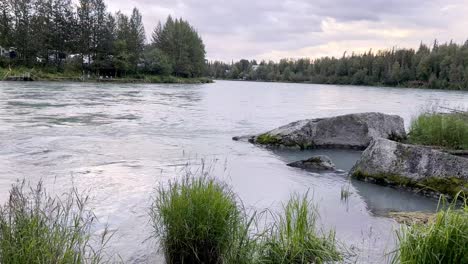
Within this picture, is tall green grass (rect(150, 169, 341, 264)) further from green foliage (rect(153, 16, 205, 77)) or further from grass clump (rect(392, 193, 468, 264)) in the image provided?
green foliage (rect(153, 16, 205, 77))

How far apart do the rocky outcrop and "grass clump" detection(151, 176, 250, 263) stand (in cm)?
579

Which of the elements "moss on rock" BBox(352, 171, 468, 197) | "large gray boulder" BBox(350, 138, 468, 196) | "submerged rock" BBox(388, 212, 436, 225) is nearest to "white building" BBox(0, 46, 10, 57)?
"large gray boulder" BBox(350, 138, 468, 196)

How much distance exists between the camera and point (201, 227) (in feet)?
13.9

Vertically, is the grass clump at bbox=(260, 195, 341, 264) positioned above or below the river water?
above

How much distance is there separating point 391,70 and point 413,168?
112 m

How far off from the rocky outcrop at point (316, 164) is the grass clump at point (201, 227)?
579cm

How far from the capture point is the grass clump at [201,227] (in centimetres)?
424

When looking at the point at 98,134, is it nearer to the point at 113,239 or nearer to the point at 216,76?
the point at 113,239

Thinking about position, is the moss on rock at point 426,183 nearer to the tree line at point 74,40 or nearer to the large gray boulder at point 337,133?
the large gray boulder at point 337,133

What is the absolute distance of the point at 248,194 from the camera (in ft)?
24.7

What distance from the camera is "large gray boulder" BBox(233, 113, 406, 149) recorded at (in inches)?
516

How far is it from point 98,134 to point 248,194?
8387 millimetres

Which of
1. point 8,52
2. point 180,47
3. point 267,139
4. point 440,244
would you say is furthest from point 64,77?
point 440,244

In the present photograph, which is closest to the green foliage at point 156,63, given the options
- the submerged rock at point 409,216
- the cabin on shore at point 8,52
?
the cabin on shore at point 8,52
